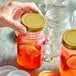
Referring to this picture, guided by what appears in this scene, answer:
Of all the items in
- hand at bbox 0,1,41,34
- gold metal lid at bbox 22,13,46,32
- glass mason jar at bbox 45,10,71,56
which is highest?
hand at bbox 0,1,41,34

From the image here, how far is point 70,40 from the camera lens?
2.89 feet

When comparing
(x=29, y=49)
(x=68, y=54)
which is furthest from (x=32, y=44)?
(x=68, y=54)

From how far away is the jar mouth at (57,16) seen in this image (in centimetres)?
107

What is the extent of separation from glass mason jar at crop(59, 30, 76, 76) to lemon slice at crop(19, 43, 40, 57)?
11 centimetres

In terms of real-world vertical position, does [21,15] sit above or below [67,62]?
above

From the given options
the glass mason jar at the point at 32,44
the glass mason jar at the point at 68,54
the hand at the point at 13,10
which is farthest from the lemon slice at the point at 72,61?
the hand at the point at 13,10

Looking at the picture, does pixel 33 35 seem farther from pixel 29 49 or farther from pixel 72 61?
pixel 72 61

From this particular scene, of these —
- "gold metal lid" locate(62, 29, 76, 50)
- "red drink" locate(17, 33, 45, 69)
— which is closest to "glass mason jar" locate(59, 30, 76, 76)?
"gold metal lid" locate(62, 29, 76, 50)

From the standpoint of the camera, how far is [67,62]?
2.92 feet

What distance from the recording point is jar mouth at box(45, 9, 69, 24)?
107 centimetres

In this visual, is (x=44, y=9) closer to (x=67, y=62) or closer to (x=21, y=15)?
(x=21, y=15)

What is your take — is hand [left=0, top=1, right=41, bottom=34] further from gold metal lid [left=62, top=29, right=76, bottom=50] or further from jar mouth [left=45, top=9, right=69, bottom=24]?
gold metal lid [left=62, top=29, right=76, bottom=50]

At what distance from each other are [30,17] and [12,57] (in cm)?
19

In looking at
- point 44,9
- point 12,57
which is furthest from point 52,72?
point 44,9
